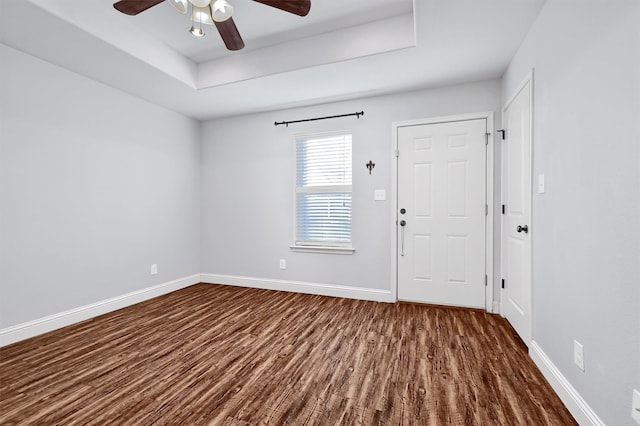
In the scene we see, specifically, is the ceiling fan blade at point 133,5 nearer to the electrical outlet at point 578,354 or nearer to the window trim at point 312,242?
the window trim at point 312,242

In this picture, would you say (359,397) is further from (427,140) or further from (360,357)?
(427,140)

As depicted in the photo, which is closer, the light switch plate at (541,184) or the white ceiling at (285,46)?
the light switch plate at (541,184)

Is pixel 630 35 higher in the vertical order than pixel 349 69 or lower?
lower

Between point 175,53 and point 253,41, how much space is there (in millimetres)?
865

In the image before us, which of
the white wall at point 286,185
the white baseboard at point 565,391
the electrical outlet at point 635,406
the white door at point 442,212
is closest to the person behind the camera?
the electrical outlet at point 635,406

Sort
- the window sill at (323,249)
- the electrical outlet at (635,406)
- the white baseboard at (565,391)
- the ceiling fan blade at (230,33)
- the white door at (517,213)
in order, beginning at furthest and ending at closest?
1. the window sill at (323,249)
2. the white door at (517,213)
3. the ceiling fan blade at (230,33)
4. the white baseboard at (565,391)
5. the electrical outlet at (635,406)

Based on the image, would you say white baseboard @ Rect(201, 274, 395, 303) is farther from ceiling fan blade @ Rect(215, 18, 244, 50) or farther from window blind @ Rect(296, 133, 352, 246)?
ceiling fan blade @ Rect(215, 18, 244, 50)

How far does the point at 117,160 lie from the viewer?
11.2 ft

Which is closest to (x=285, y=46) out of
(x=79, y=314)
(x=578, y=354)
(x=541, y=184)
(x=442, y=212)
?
(x=442, y=212)

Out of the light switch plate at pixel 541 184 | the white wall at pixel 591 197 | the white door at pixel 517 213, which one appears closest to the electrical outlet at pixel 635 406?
the white wall at pixel 591 197

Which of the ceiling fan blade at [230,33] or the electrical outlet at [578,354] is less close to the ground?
the ceiling fan blade at [230,33]

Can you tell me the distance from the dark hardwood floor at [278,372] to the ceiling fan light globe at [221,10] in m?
2.39

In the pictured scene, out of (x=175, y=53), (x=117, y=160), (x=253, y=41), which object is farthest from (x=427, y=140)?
(x=117, y=160)

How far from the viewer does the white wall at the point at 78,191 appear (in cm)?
255
